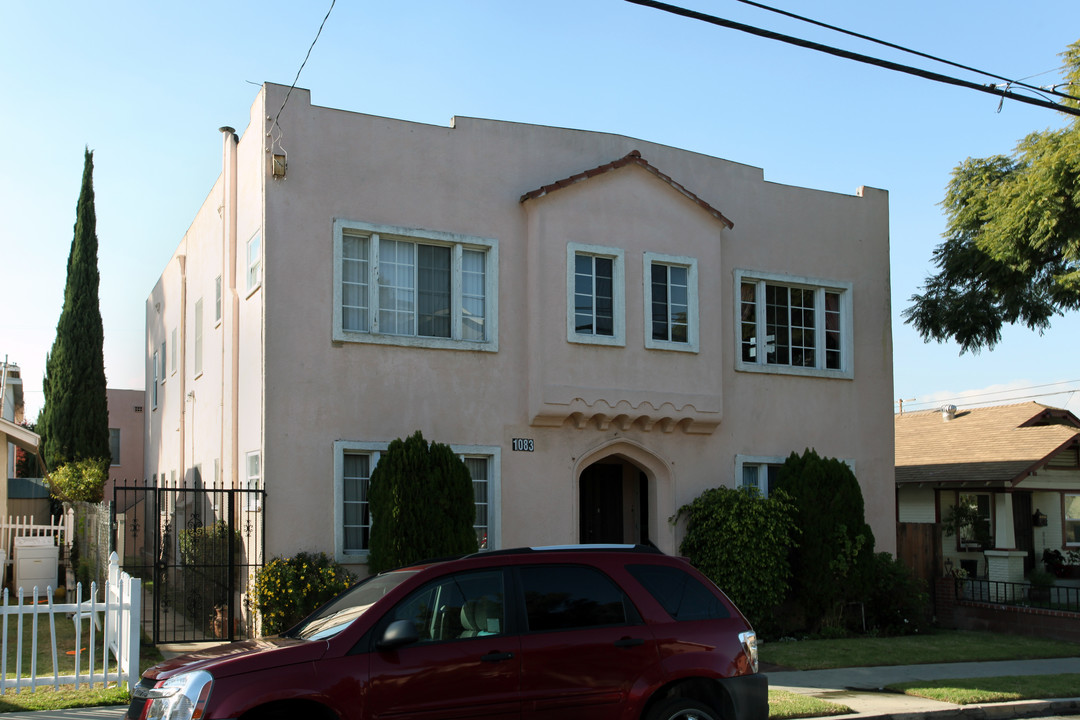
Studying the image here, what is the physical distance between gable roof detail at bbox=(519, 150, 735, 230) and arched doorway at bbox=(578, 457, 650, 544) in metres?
4.30

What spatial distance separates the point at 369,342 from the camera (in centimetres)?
1390

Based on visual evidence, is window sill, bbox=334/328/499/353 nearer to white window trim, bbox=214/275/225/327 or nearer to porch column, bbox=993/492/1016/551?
white window trim, bbox=214/275/225/327

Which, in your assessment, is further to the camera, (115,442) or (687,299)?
(115,442)

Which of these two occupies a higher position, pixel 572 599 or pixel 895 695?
pixel 572 599

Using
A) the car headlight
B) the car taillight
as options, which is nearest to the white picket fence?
the car headlight

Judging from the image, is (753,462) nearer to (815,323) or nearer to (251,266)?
(815,323)

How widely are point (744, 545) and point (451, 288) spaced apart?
223 inches

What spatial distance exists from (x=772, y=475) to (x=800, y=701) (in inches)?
275

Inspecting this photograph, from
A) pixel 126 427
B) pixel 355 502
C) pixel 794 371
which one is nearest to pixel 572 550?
pixel 355 502

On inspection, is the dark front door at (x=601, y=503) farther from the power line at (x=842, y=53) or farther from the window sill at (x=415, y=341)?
the power line at (x=842, y=53)

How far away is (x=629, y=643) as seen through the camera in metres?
6.95

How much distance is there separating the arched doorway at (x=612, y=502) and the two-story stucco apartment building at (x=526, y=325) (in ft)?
0.12

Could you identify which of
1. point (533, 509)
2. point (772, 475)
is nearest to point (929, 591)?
point (772, 475)

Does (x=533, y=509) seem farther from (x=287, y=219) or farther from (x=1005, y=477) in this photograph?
(x=1005, y=477)
